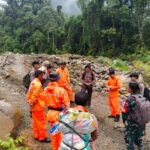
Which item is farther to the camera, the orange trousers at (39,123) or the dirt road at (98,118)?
the dirt road at (98,118)

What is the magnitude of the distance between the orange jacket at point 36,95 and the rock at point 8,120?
2.95 feet

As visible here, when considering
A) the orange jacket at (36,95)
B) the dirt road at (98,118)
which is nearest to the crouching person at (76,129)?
the orange jacket at (36,95)

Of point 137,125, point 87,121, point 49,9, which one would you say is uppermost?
point 49,9

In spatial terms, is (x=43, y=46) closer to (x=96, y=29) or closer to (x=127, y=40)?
(x=96, y=29)

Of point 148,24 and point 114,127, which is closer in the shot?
point 114,127

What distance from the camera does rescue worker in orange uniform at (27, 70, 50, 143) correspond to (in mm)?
7320

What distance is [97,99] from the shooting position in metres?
14.2

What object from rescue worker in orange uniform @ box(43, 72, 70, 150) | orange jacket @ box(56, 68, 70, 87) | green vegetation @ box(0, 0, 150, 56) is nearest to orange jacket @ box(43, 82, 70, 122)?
rescue worker in orange uniform @ box(43, 72, 70, 150)

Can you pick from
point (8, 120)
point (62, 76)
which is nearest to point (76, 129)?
point (8, 120)

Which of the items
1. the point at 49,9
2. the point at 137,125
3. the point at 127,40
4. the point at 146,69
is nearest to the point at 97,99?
the point at 137,125

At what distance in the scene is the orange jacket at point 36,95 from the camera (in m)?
7.30

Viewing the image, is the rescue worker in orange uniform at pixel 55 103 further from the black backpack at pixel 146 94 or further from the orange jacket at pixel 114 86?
the orange jacket at pixel 114 86

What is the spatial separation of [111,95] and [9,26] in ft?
193

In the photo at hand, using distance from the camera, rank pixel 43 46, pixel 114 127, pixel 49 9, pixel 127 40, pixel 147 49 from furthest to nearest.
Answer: pixel 49 9, pixel 43 46, pixel 127 40, pixel 147 49, pixel 114 127
